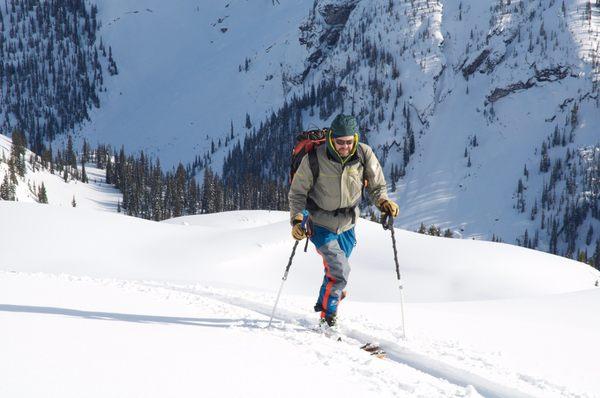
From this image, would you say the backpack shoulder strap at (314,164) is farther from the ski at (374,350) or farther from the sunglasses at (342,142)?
the ski at (374,350)

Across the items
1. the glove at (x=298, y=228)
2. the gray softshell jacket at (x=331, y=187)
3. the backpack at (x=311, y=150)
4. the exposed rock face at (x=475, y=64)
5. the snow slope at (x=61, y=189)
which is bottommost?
the snow slope at (x=61, y=189)

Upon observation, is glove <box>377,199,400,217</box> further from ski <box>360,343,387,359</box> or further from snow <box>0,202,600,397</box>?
ski <box>360,343,387,359</box>

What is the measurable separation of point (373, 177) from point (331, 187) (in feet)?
2.32

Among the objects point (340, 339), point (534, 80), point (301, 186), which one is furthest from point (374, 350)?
point (534, 80)

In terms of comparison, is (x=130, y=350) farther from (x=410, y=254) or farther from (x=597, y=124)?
(x=597, y=124)

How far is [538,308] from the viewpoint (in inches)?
438

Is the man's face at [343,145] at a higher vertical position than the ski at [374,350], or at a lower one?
higher

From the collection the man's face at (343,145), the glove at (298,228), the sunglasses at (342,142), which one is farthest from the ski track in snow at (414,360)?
the sunglasses at (342,142)

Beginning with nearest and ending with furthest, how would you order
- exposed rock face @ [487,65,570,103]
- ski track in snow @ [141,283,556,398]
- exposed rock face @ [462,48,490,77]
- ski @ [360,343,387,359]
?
ski track in snow @ [141,283,556,398] < ski @ [360,343,387,359] < exposed rock face @ [487,65,570,103] < exposed rock face @ [462,48,490,77]

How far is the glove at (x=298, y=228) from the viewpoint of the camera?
7246 mm

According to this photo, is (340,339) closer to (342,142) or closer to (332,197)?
(332,197)

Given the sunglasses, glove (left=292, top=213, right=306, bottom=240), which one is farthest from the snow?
the sunglasses

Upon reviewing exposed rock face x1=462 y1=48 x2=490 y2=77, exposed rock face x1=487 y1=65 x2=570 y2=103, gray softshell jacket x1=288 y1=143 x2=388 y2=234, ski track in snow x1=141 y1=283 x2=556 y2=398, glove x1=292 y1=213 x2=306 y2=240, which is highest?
exposed rock face x1=462 y1=48 x2=490 y2=77

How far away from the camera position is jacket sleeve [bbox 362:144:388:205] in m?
7.68
